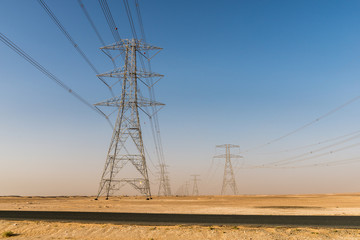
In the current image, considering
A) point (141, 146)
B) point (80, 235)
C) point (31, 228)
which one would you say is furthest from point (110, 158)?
point (80, 235)

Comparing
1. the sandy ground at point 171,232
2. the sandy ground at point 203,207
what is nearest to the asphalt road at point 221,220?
the sandy ground at point 171,232

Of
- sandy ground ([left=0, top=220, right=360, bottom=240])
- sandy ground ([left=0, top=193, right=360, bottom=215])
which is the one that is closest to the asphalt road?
sandy ground ([left=0, top=220, right=360, bottom=240])

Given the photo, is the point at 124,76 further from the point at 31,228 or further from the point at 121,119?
the point at 31,228

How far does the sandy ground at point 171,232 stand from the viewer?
1903 cm

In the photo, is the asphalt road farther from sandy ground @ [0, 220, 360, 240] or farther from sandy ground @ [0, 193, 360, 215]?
sandy ground @ [0, 193, 360, 215]

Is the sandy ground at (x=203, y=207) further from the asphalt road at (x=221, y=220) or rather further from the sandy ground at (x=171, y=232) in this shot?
the sandy ground at (x=171, y=232)

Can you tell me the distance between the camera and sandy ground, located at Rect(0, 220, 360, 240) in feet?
62.4

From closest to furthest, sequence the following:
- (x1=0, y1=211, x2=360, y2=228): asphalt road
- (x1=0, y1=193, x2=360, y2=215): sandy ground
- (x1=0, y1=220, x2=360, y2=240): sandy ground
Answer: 1. (x1=0, y1=220, x2=360, y2=240): sandy ground
2. (x1=0, y1=211, x2=360, y2=228): asphalt road
3. (x1=0, y1=193, x2=360, y2=215): sandy ground

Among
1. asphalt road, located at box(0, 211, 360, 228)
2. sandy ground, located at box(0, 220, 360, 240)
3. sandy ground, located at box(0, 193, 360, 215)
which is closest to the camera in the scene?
sandy ground, located at box(0, 220, 360, 240)

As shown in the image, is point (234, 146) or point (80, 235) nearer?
point (80, 235)

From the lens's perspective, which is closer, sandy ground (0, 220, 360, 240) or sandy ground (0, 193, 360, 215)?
sandy ground (0, 220, 360, 240)

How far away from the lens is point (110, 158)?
184ft

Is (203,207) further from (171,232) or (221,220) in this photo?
(171,232)

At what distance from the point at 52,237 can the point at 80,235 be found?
1831 millimetres
